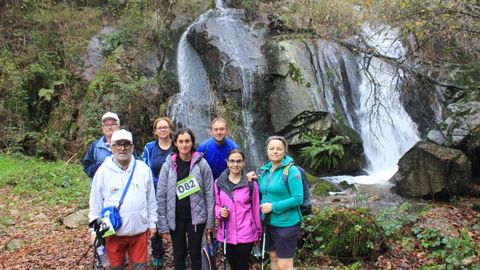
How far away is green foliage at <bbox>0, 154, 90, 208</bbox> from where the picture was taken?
8.88 meters

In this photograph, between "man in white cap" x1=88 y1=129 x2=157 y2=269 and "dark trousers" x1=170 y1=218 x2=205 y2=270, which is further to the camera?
"dark trousers" x1=170 y1=218 x2=205 y2=270

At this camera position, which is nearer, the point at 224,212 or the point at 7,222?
the point at 224,212

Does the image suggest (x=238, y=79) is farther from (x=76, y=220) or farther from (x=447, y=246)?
(x=447, y=246)

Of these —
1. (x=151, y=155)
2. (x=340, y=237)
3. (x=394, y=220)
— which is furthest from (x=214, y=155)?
(x=394, y=220)

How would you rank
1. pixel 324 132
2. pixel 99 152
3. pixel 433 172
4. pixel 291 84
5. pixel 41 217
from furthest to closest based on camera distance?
pixel 291 84
pixel 324 132
pixel 433 172
pixel 41 217
pixel 99 152

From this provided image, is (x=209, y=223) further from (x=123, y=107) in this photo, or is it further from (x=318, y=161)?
(x=123, y=107)

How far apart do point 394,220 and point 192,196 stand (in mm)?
3997

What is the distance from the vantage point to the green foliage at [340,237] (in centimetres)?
557

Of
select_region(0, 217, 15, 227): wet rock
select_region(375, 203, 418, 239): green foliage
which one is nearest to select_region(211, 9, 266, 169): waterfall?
select_region(375, 203, 418, 239): green foliage

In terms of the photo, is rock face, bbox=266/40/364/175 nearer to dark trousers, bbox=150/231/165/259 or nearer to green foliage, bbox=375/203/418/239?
green foliage, bbox=375/203/418/239

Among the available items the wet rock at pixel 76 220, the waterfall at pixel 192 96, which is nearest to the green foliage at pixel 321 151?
the waterfall at pixel 192 96

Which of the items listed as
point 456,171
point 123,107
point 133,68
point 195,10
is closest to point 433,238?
point 456,171

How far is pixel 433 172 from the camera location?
29.6 ft

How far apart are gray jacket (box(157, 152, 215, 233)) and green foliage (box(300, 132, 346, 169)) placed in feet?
22.3
